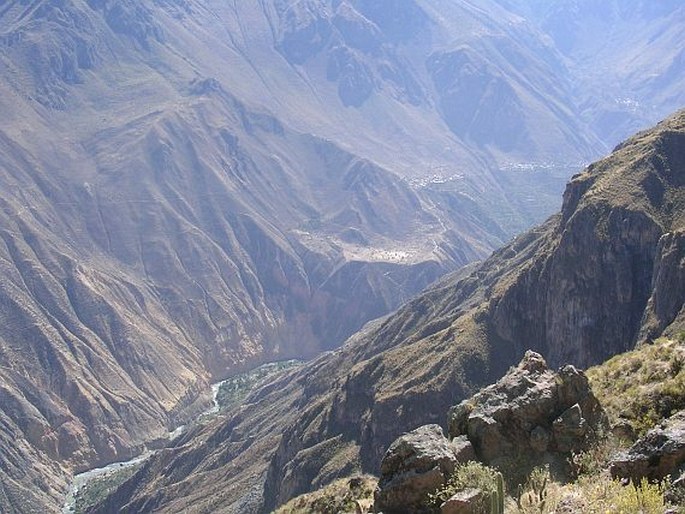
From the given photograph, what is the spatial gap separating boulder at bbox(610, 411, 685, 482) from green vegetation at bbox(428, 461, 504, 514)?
386 cm

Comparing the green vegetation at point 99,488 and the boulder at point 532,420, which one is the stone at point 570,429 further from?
the green vegetation at point 99,488

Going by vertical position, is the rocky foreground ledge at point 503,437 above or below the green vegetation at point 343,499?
above

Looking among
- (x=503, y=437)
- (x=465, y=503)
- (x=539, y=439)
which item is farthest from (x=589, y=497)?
(x=503, y=437)

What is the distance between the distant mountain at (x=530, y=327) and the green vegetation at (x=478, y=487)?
52.8m

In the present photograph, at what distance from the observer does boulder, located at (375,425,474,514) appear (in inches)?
1106

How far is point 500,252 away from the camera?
17012 cm

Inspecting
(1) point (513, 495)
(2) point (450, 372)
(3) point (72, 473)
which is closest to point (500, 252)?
(2) point (450, 372)

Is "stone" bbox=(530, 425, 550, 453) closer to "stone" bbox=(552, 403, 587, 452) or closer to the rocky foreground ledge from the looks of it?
the rocky foreground ledge

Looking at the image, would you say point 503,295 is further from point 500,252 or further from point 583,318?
point 500,252

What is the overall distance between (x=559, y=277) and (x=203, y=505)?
66277mm

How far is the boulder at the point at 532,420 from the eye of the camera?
1218 inches

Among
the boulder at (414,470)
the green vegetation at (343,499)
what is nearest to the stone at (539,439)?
the boulder at (414,470)

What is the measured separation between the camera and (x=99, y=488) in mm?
181750

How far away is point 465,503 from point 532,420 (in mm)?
7713
